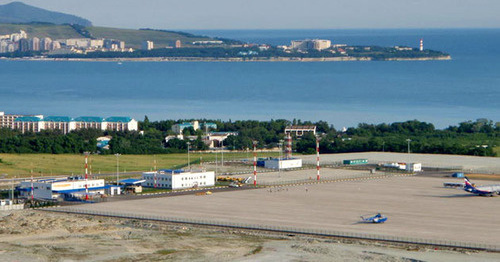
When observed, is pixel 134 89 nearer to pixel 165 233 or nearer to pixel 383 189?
pixel 383 189

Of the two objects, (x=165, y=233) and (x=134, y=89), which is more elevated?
(x=134, y=89)

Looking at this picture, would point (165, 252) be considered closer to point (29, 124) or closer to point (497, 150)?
point (497, 150)

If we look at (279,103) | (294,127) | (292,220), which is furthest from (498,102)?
(292,220)

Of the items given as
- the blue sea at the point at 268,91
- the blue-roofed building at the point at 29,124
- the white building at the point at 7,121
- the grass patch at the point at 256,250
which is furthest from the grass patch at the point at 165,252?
the blue sea at the point at 268,91

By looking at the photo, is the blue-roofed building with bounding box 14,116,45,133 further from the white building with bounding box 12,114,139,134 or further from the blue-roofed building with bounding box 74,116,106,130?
the blue-roofed building with bounding box 74,116,106,130

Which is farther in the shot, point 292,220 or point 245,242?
point 292,220

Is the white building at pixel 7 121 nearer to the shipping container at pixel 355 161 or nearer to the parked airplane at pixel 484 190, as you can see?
the shipping container at pixel 355 161

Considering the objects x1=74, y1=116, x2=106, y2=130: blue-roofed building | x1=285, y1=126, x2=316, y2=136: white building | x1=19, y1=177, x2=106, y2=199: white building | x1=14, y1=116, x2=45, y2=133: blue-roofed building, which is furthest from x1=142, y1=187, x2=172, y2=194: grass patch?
x1=14, y1=116, x2=45, y2=133: blue-roofed building
